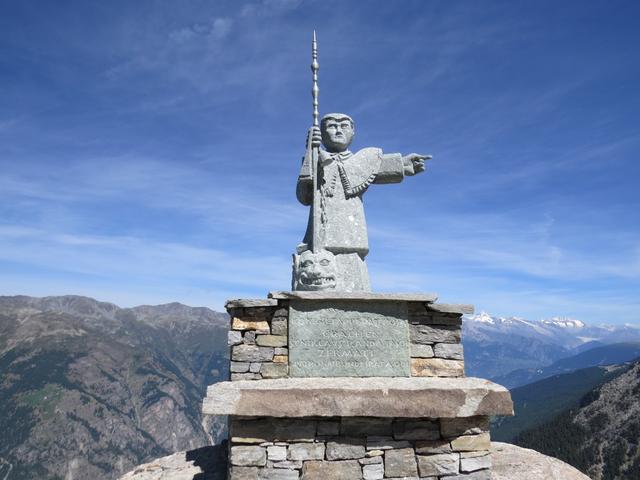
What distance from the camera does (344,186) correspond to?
10336 mm

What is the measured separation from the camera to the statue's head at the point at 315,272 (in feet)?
29.2

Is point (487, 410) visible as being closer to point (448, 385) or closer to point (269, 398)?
point (448, 385)

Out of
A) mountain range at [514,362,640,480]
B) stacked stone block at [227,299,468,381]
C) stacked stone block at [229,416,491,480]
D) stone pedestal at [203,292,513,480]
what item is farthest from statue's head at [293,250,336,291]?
mountain range at [514,362,640,480]

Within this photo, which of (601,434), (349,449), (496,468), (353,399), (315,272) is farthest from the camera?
(601,434)

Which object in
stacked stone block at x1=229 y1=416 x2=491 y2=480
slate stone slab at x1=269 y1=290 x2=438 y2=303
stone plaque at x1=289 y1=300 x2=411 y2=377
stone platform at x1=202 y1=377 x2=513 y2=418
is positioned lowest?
stacked stone block at x1=229 y1=416 x2=491 y2=480

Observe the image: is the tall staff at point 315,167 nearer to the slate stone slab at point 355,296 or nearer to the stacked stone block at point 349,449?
the slate stone slab at point 355,296

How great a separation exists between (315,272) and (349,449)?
2.96m

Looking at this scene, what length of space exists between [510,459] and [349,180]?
258 inches

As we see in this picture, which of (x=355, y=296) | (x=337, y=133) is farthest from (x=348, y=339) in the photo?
(x=337, y=133)

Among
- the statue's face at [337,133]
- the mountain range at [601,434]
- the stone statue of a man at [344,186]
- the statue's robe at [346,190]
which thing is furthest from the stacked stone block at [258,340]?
the mountain range at [601,434]

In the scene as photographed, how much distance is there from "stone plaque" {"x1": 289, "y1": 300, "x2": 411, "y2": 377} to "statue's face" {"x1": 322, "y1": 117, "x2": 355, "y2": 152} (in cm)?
363

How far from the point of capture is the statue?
9672mm

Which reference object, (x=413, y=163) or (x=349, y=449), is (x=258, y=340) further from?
(x=413, y=163)

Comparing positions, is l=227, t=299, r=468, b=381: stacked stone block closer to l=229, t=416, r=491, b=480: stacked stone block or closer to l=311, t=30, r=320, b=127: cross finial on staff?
l=229, t=416, r=491, b=480: stacked stone block
